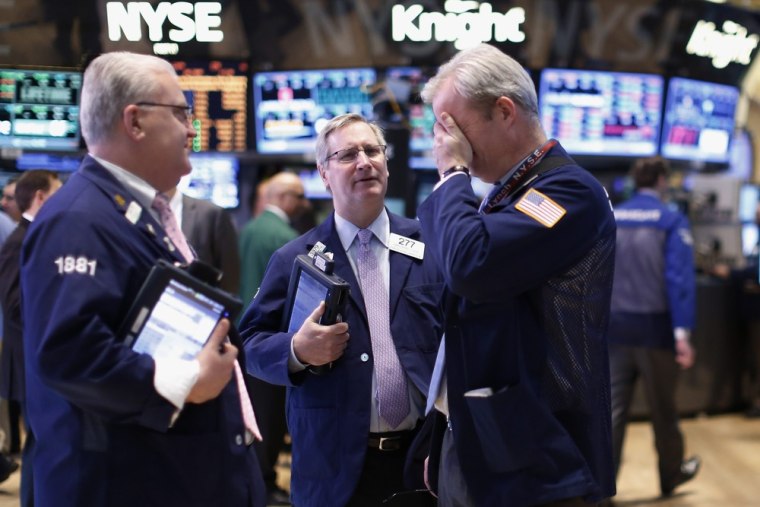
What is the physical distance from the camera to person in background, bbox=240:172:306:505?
519 centimetres

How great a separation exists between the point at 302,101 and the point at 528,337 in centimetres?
571

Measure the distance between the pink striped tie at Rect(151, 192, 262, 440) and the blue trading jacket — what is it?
11.9 feet

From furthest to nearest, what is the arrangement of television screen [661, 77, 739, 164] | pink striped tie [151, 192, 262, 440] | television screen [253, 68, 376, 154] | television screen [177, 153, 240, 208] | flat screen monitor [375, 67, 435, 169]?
television screen [661, 77, 739, 164] → television screen [177, 153, 240, 208] → television screen [253, 68, 376, 154] → flat screen monitor [375, 67, 435, 169] → pink striped tie [151, 192, 262, 440]

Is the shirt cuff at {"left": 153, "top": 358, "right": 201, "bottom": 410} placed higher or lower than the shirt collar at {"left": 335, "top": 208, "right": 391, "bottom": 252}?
lower

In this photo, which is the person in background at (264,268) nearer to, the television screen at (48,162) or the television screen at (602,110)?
the television screen at (48,162)

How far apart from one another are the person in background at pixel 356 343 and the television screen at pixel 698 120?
603 cm

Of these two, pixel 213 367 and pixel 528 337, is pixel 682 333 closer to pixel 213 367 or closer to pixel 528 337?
pixel 528 337

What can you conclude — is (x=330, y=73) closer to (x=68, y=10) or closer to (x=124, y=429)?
(x=68, y=10)

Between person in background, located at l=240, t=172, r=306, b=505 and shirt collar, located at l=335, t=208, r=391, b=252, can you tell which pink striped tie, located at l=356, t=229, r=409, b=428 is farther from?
person in background, located at l=240, t=172, r=306, b=505

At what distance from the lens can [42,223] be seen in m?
1.92

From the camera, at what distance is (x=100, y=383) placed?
5.91ft

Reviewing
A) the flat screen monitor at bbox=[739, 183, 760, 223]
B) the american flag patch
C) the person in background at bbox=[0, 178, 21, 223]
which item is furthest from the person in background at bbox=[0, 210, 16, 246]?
the flat screen monitor at bbox=[739, 183, 760, 223]

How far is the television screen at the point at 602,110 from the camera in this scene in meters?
7.90

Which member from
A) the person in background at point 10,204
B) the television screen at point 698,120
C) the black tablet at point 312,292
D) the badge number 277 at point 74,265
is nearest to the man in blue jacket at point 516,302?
the black tablet at point 312,292
